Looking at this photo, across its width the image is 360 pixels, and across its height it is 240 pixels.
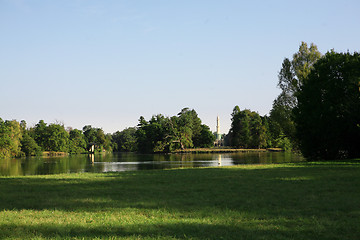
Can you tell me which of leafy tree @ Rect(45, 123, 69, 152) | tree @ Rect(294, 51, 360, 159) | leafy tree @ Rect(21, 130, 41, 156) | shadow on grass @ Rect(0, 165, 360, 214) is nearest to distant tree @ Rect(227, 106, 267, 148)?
leafy tree @ Rect(45, 123, 69, 152)

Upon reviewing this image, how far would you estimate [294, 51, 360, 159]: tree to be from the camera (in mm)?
36438

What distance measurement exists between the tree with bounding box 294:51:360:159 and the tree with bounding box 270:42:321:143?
291 inches

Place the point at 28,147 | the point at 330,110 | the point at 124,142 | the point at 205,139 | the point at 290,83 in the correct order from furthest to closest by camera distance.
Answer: the point at 124,142, the point at 205,139, the point at 28,147, the point at 290,83, the point at 330,110

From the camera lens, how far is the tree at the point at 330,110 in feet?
120

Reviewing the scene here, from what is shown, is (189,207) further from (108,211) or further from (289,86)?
(289,86)

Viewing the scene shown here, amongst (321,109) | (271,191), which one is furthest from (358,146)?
(271,191)

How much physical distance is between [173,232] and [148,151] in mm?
115302

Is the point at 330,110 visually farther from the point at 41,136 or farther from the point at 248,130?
the point at 41,136

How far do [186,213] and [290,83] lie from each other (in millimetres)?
43108

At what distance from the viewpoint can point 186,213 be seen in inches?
380

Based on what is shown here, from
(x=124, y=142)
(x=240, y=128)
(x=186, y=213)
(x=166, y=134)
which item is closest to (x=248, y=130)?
(x=240, y=128)

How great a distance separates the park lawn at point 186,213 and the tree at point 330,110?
78.7ft

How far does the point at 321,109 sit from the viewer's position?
37875 millimetres

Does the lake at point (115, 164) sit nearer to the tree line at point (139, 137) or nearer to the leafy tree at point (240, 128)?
the tree line at point (139, 137)
